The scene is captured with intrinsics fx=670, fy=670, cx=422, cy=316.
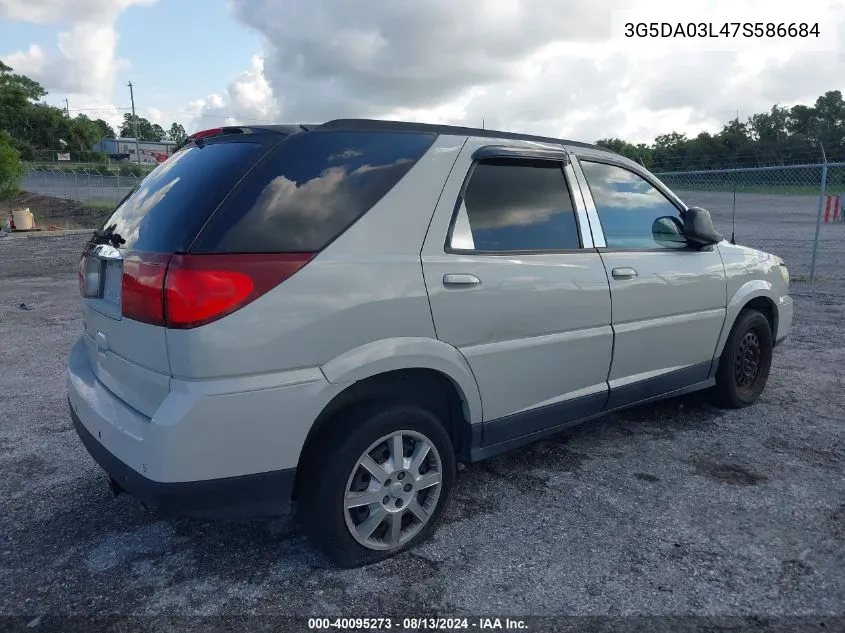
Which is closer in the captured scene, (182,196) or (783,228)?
(182,196)

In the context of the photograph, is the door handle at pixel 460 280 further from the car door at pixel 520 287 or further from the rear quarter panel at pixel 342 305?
the rear quarter panel at pixel 342 305

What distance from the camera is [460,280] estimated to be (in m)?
2.91

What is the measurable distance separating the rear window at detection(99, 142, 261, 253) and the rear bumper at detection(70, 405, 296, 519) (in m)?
0.84

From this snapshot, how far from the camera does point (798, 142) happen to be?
121 ft

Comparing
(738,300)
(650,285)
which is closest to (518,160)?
(650,285)

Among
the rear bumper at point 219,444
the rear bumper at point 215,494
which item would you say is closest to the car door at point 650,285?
the rear bumper at point 219,444

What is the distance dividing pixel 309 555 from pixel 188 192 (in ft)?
5.34

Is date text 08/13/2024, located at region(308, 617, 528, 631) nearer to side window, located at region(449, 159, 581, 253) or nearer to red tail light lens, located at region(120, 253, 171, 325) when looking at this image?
red tail light lens, located at region(120, 253, 171, 325)

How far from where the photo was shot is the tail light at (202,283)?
7.57ft

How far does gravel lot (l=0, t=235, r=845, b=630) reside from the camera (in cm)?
263

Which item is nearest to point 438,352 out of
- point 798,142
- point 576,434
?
point 576,434

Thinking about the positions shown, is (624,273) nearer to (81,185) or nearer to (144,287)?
(144,287)

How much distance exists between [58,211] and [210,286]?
105ft

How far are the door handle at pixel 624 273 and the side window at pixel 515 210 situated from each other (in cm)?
28
